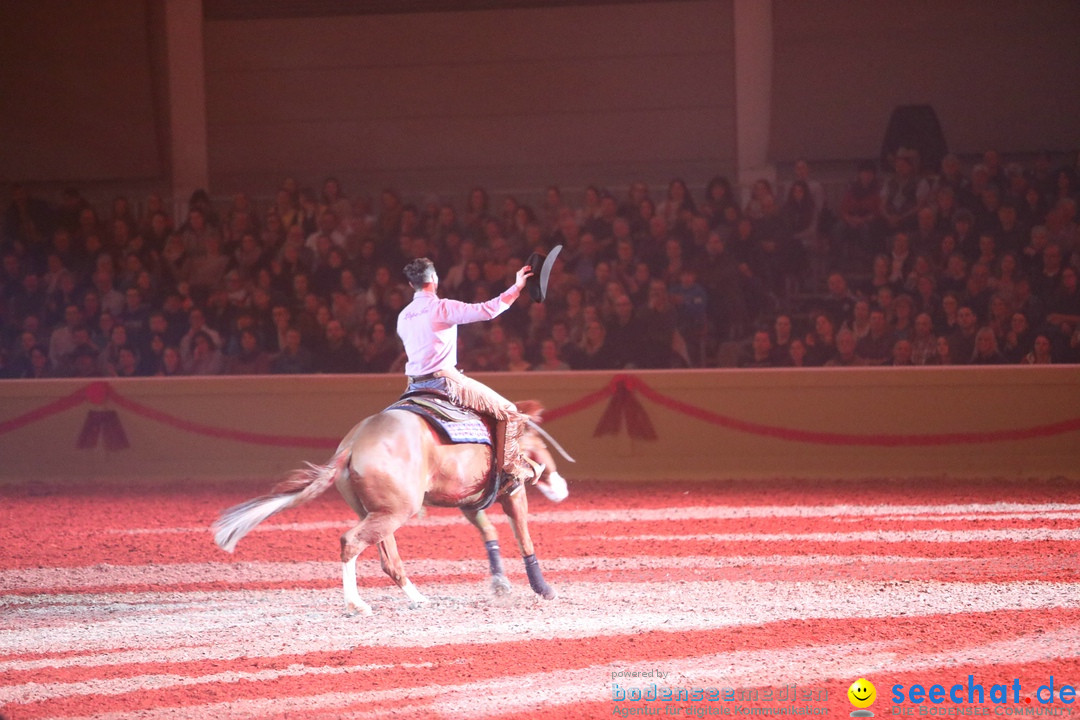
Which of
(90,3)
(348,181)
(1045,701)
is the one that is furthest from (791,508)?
(90,3)

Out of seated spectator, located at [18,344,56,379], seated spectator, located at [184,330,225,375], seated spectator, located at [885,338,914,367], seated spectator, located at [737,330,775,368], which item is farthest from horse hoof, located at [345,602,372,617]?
seated spectator, located at [18,344,56,379]

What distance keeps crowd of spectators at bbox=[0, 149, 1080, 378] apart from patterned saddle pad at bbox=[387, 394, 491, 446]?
19.1 ft

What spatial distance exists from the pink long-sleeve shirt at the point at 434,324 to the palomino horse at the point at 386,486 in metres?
0.42

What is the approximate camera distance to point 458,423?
7.55 meters

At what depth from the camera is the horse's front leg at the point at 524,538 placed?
7.76 m

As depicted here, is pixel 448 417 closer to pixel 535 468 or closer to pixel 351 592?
pixel 535 468

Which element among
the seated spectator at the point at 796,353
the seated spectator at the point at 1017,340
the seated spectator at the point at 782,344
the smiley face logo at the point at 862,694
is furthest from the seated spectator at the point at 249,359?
the smiley face logo at the point at 862,694

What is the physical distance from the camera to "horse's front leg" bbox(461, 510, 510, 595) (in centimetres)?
784

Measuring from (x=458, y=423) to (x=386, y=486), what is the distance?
67 cm

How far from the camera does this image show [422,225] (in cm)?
1554

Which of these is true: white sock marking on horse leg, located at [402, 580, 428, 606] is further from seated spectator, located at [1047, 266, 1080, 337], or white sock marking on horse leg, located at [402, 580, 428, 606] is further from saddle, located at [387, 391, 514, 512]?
seated spectator, located at [1047, 266, 1080, 337]

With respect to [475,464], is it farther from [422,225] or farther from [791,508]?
[422,225]

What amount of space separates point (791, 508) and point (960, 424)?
2516 millimetres

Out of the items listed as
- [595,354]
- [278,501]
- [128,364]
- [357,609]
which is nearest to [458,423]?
[278,501]
